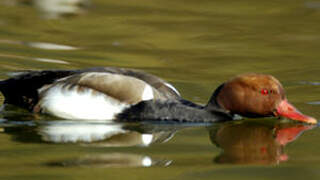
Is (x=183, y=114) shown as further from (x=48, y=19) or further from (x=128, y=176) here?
(x=48, y=19)

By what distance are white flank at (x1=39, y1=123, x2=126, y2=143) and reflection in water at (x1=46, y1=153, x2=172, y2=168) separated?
2.59 ft

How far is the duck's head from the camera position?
861 cm

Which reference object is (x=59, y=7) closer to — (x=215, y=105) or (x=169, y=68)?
(x=169, y=68)

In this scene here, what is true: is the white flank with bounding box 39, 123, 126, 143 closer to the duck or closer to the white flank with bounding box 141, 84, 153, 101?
the duck

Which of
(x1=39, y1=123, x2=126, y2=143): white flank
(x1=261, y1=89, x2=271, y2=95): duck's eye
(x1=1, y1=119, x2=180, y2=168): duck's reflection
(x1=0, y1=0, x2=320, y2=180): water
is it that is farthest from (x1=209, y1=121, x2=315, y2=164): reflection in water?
(x1=39, y1=123, x2=126, y2=143): white flank

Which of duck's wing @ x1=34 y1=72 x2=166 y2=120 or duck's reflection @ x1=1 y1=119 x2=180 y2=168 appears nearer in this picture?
duck's reflection @ x1=1 y1=119 x2=180 y2=168

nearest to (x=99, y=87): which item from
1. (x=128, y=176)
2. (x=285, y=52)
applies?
(x=128, y=176)

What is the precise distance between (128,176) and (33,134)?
2.02 meters

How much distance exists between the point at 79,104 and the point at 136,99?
626mm

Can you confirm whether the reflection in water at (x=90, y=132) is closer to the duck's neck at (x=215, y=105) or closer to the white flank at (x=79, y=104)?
the white flank at (x=79, y=104)

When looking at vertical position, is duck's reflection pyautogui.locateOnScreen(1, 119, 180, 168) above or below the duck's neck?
below

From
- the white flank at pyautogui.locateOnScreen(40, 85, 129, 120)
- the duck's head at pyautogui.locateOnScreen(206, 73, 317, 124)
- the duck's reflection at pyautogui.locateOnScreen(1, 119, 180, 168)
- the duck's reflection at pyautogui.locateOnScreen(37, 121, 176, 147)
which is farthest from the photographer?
the white flank at pyautogui.locateOnScreen(40, 85, 129, 120)

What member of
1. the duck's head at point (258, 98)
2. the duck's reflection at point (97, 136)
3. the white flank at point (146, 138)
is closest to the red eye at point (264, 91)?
the duck's head at point (258, 98)

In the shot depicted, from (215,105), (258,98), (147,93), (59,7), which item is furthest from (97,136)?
(59,7)
